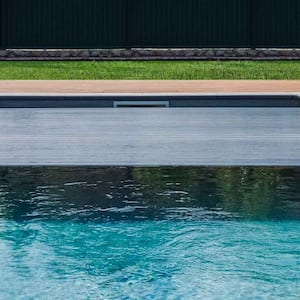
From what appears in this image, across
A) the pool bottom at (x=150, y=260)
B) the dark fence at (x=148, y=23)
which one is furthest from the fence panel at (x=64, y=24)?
the pool bottom at (x=150, y=260)

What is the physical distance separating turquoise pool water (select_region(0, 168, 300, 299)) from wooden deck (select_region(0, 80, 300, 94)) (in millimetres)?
6459

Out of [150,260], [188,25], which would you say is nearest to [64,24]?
[188,25]

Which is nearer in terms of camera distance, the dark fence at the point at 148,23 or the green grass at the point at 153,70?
the green grass at the point at 153,70

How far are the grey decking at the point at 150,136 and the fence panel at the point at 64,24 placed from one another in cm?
1065

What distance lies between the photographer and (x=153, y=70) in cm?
2061

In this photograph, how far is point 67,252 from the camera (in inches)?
240

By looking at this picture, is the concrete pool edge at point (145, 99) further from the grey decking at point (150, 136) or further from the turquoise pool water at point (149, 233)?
the turquoise pool water at point (149, 233)

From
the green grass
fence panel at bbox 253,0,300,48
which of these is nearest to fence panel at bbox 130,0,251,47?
fence panel at bbox 253,0,300,48

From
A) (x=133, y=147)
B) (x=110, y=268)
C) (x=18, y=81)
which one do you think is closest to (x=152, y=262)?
(x=110, y=268)

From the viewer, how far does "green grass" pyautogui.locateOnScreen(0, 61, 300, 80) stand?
19152mm

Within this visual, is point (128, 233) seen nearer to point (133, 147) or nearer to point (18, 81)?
point (133, 147)

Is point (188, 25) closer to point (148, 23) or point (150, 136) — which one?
point (148, 23)

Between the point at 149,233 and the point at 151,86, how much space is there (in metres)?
9.97

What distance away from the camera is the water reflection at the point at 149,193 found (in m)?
7.22
